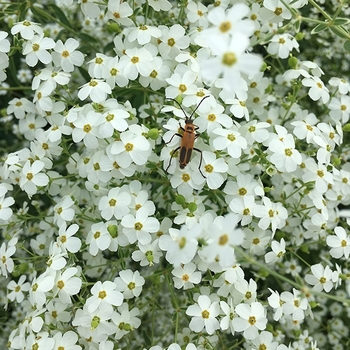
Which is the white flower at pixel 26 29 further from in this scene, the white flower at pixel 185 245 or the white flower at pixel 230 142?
the white flower at pixel 185 245

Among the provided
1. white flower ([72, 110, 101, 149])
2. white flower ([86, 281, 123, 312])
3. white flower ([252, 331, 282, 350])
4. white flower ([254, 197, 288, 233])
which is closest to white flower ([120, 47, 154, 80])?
white flower ([72, 110, 101, 149])

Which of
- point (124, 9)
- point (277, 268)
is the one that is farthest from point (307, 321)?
point (124, 9)

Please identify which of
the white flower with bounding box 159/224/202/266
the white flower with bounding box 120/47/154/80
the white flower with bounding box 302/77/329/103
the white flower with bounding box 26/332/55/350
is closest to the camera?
the white flower with bounding box 159/224/202/266

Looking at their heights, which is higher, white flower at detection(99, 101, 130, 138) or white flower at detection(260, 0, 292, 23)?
white flower at detection(260, 0, 292, 23)


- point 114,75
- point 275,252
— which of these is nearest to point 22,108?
point 114,75

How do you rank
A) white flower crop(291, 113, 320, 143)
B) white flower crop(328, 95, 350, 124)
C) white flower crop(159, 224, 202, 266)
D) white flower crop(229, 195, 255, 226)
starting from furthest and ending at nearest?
1. white flower crop(328, 95, 350, 124)
2. white flower crop(291, 113, 320, 143)
3. white flower crop(229, 195, 255, 226)
4. white flower crop(159, 224, 202, 266)

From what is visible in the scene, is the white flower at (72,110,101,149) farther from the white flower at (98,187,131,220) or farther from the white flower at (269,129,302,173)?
the white flower at (269,129,302,173)

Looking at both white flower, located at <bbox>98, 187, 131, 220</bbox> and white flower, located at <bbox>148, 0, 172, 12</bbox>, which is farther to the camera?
white flower, located at <bbox>148, 0, 172, 12</bbox>

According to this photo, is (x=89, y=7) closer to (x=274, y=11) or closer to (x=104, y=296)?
(x=274, y=11)
